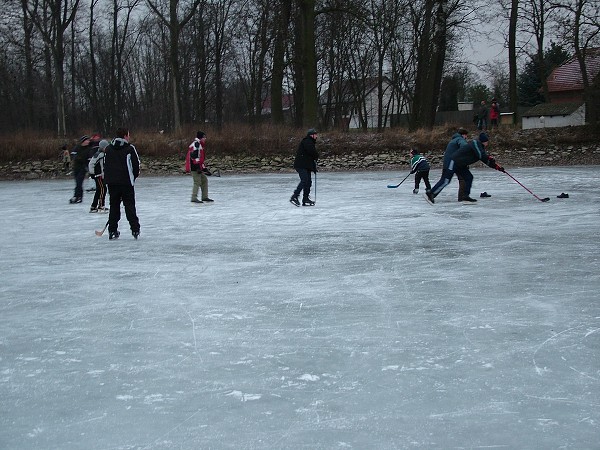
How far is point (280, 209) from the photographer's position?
44.1 ft

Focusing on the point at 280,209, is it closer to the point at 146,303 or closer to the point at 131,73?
the point at 146,303

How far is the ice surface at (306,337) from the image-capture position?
3584mm

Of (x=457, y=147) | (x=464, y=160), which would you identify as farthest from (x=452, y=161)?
(x=457, y=147)

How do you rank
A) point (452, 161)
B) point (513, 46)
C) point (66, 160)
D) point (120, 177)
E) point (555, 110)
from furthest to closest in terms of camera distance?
point (555, 110), point (513, 46), point (66, 160), point (452, 161), point (120, 177)

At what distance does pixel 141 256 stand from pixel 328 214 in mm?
4549

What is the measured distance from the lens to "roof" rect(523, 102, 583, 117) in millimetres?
31680

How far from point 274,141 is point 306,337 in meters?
21.8

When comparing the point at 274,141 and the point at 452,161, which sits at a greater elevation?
the point at 274,141

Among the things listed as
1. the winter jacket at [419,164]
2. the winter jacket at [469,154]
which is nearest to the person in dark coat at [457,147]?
the winter jacket at [469,154]

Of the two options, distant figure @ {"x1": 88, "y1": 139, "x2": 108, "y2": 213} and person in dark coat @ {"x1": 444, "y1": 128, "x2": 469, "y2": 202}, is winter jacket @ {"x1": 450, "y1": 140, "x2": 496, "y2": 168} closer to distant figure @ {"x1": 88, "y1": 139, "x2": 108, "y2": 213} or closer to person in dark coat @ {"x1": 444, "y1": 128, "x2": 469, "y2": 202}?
person in dark coat @ {"x1": 444, "y1": 128, "x2": 469, "y2": 202}

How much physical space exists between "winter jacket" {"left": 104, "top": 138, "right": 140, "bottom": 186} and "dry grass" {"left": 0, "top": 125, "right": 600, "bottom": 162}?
650 inches

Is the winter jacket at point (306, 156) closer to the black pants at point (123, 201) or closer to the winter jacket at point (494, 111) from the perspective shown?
the black pants at point (123, 201)

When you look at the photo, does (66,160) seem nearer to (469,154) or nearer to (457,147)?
(457,147)

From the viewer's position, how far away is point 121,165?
31.9ft
